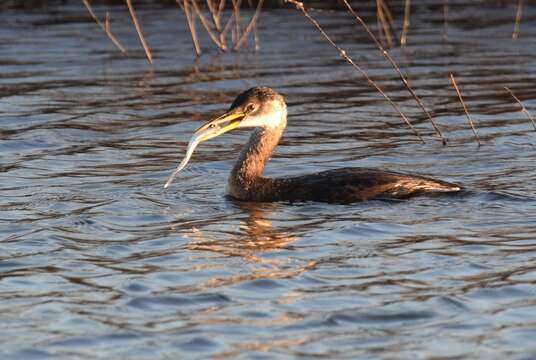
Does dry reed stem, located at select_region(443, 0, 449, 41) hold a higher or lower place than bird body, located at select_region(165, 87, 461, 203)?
lower

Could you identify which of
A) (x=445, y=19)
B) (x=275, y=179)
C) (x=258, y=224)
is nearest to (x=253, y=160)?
(x=275, y=179)

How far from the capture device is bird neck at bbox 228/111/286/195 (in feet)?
39.4

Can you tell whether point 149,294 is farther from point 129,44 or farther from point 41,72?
point 129,44

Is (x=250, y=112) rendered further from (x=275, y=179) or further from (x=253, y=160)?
(x=275, y=179)

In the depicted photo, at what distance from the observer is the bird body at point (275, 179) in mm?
11344

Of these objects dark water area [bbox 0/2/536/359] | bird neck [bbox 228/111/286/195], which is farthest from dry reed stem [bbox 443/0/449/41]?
bird neck [bbox 228/111/286/195]

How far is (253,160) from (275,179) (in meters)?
0.35

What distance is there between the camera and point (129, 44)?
74.6ft

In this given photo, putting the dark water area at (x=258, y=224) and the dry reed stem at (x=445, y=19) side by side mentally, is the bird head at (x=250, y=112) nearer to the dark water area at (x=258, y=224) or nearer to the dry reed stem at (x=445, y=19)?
the dark water area at (x=258, y=224)

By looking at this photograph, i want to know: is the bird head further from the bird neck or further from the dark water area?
the dark water area

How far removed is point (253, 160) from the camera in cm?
1220

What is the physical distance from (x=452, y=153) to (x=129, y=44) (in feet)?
32.4

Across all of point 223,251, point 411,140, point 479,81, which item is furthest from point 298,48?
point 223,251

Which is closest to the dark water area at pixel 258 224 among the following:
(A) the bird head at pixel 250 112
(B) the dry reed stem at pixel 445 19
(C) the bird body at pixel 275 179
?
(C) the bird body at pixel 275 179
